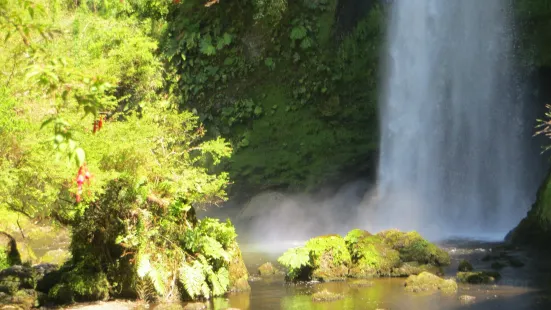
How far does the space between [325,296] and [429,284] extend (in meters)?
2.21

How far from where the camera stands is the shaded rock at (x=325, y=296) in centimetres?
1276

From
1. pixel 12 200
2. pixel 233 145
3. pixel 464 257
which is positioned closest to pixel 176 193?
pixel 12 200

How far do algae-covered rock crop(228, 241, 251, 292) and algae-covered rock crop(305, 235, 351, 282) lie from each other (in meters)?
1.70

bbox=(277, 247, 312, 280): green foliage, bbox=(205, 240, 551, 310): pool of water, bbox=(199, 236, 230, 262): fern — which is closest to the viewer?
bbox=(205, 240, 551, 310): pool of water

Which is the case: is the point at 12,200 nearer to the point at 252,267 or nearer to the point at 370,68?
the point at 252,267

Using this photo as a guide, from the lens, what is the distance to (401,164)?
27078mm

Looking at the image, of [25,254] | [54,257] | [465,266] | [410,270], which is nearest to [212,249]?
[410,270]

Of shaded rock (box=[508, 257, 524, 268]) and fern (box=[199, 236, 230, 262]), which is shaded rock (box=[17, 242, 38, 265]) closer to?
fern (box=[199, 236, 230, 262])

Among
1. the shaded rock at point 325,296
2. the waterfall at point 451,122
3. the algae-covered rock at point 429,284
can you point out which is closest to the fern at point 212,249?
the shaded rock at point 325,296

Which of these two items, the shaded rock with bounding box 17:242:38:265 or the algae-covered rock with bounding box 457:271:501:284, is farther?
the shaded rock with bounding box 17:242:38:265

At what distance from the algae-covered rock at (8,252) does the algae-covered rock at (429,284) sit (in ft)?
36.4

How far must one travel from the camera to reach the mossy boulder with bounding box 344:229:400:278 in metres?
15.5

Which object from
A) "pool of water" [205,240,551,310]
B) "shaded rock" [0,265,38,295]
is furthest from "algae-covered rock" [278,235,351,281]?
"shaded rock" [0,265,38,295]

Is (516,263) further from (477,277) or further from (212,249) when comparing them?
(212,249)
